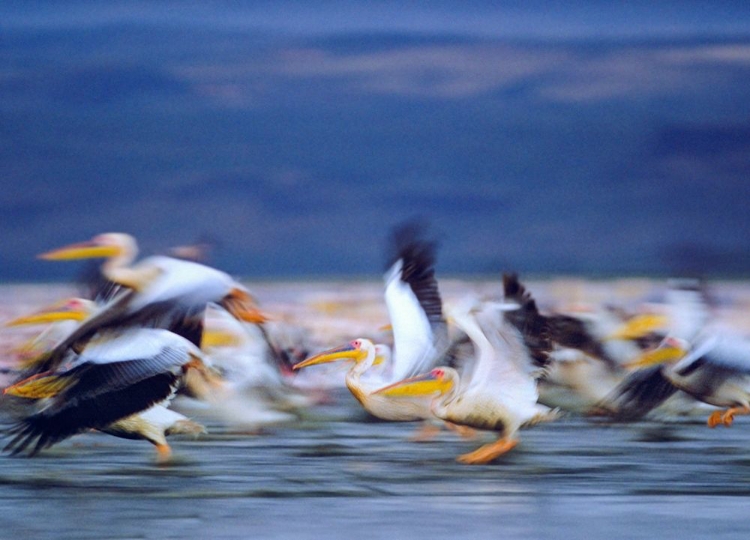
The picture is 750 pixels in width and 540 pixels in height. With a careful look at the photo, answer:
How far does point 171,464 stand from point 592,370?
114 inches

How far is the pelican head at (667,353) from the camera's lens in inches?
282

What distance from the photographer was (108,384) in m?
5.66

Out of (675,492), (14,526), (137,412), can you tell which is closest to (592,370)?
(675,492)

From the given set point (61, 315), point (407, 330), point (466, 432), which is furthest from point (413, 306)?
point (61, 315)

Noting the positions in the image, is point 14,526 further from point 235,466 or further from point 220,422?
point 220,422

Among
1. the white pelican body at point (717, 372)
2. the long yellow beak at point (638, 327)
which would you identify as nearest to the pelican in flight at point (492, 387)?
the white pelican body at point (717, 372)

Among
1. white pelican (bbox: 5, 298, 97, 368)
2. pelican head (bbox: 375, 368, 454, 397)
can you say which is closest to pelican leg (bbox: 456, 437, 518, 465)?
pelican head (bbox: 375, 368, 454, 397)

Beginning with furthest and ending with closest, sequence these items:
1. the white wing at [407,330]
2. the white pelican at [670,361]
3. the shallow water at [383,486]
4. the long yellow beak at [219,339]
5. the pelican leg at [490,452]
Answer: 1. the long yellow beak at [219,339]
2. the white pelican at [670,361]
3. the white wing at [407,330]
4. the pelican leg at [490,452]
5. the shallow water at [383,486]

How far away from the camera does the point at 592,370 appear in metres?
8.05

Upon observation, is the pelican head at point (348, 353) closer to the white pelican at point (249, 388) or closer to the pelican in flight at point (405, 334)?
the pelican in flight at point (405, 334)

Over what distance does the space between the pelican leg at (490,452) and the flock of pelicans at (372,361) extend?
12 millimetres

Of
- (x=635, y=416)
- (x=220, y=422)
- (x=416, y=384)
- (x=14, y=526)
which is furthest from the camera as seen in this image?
(x=220, y=422)

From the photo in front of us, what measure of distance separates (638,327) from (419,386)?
2781mm

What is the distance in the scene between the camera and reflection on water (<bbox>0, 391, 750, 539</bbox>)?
4.80 meters
